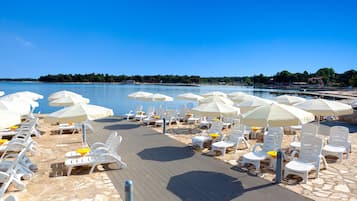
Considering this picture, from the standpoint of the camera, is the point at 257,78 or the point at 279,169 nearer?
the point at 279,169

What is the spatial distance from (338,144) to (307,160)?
2.32 meters

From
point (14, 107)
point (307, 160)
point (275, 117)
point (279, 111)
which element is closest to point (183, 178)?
point (275, 117)

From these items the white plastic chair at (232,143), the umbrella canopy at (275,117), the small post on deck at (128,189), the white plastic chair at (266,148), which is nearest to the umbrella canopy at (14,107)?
the small post on deck at (128,189)

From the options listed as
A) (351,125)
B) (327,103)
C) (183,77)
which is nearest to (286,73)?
(183,77)

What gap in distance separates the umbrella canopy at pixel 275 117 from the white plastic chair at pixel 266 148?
4.43 ft

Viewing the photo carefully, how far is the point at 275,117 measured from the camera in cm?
476

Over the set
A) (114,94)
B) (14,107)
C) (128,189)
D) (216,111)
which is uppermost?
(14,107)

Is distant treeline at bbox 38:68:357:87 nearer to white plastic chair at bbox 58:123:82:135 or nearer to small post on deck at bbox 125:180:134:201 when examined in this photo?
white plastic chair at bbox 58:123:82:135

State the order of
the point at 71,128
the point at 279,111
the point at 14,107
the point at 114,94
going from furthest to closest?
the point at 114,94 → the point at 71,128 → the point at 14,107 → the point at 279,111

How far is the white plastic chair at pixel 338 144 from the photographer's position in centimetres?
660

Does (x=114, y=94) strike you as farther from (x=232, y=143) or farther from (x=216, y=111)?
(x=232, y=143)

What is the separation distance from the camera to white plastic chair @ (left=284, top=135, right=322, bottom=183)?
198 inches

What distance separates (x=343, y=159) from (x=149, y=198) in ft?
18.7

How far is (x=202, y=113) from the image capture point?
7230mm
